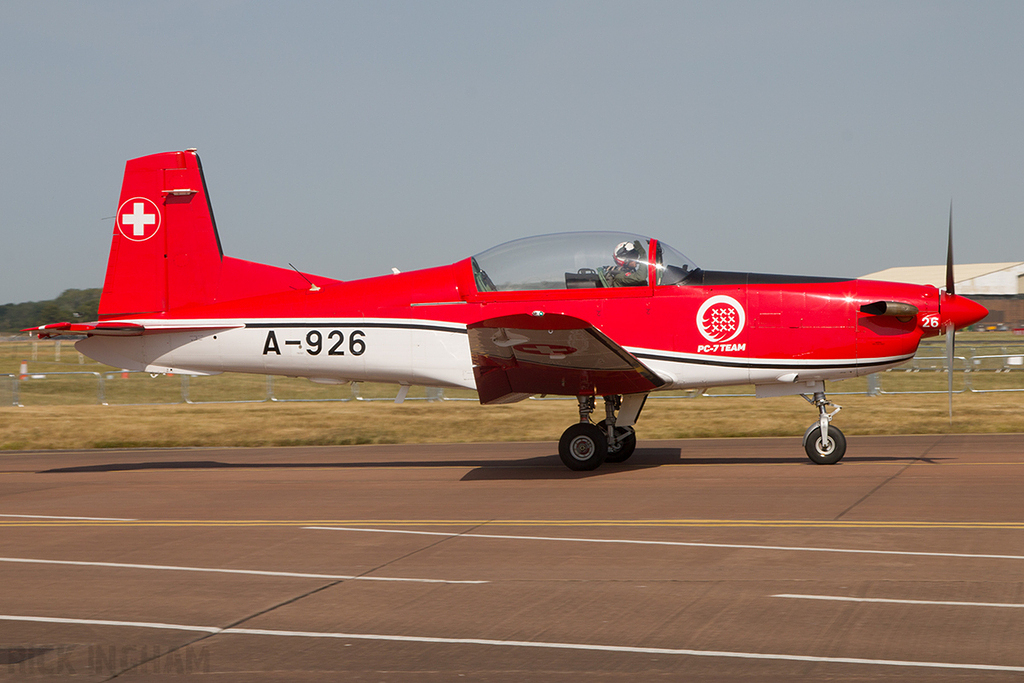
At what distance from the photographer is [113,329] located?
11906 millimetres

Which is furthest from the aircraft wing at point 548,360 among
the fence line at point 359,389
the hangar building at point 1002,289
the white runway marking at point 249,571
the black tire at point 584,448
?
the hangar building at point 1002,289

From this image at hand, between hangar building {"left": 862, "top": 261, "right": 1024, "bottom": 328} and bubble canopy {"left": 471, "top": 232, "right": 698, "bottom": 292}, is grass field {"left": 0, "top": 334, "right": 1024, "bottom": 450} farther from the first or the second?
hangar building {"left": 862, "top": 261, "right": 1024, "bottom": 328}

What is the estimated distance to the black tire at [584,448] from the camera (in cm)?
1112

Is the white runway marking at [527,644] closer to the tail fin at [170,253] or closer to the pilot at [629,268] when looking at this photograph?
the pilot at [629,268]

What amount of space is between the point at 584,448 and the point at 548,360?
4.12 feet

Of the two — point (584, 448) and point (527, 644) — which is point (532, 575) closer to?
point (527, 644)

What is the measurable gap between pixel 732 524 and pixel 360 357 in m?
5.69

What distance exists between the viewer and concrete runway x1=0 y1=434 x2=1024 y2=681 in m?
4.40

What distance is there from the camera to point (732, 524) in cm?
766

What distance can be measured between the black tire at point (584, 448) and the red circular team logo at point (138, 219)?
6208mm

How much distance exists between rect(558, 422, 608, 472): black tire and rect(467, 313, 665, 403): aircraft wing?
48cm

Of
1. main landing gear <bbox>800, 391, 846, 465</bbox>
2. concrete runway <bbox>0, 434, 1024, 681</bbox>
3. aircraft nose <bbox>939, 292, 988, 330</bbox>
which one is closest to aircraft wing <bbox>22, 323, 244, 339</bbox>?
concrete runway <bbox>0, 434, 1024, 681</bbox>

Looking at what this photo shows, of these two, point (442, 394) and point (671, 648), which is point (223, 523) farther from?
point (442, 394)

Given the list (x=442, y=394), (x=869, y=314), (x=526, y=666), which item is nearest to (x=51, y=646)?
(x=526, y=666)
